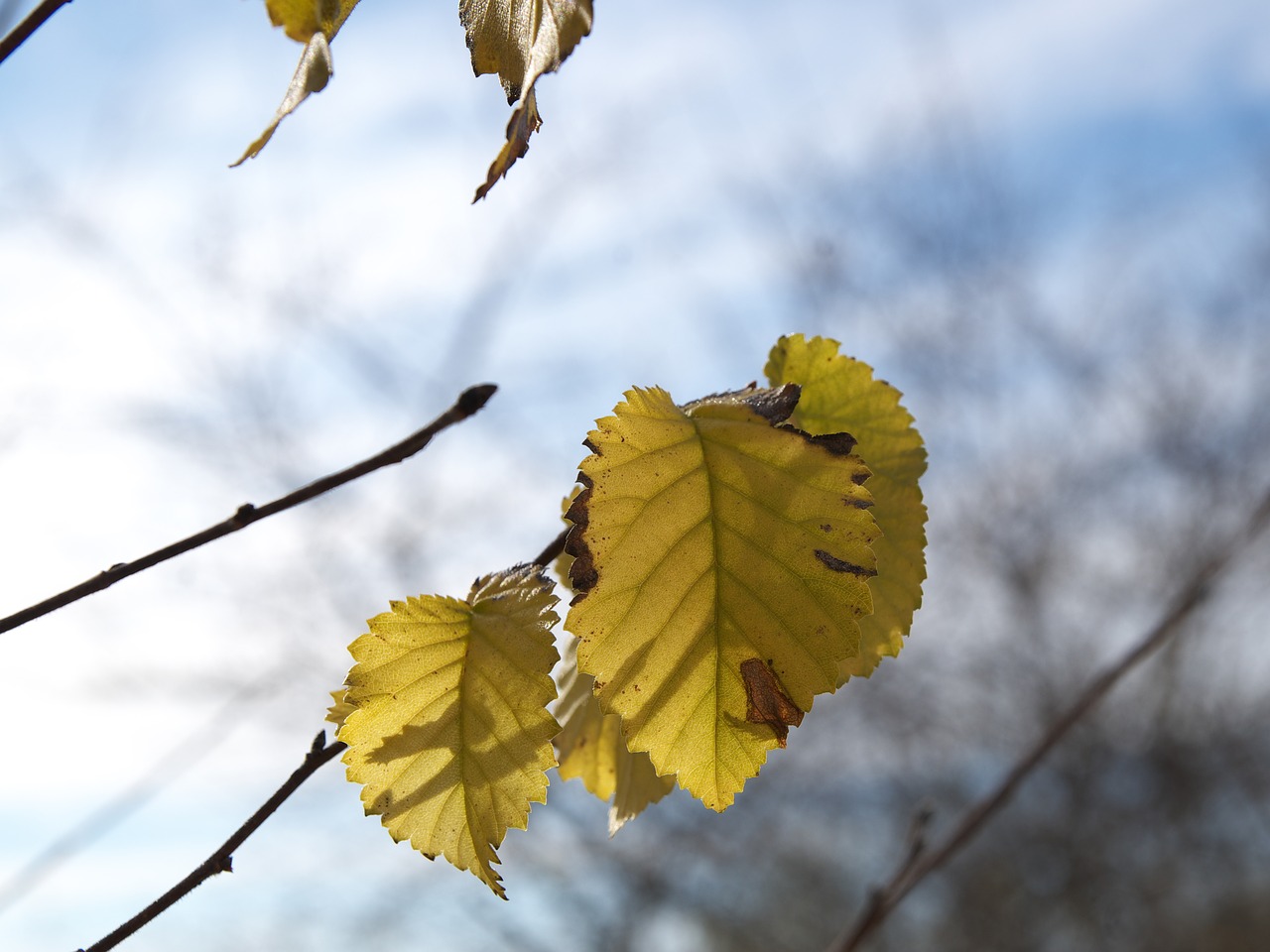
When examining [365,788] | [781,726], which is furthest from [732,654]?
[365,788]

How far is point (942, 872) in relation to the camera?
5500 millimetres

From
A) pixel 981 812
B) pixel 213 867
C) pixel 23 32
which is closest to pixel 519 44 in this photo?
pixel 23 32

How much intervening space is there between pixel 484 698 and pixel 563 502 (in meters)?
0.10

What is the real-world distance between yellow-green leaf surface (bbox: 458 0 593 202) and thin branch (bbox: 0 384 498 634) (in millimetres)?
51

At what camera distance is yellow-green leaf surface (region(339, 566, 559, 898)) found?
337 millimetres

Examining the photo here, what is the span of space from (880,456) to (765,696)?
128 millimetres

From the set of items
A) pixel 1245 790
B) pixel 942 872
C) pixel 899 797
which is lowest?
pixel 1245 790

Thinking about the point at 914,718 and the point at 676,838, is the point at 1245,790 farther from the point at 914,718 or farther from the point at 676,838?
the point at 676,838

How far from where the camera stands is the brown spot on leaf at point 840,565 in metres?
Result: 0.32

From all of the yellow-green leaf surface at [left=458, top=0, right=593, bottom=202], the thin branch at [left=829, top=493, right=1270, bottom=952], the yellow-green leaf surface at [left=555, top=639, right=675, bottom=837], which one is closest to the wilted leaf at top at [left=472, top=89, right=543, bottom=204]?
the yellow-green leaf surface at [left=458, top=0, right=593, bottom=202]

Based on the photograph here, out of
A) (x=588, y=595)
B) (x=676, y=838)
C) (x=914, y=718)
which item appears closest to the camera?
(x=588, y=595)

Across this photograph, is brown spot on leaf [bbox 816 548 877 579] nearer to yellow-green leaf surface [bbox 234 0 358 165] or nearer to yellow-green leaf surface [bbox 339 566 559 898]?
yellow-green leaf surface [bbox 339 566 559 898]

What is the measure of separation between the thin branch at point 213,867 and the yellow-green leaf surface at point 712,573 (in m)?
0.09

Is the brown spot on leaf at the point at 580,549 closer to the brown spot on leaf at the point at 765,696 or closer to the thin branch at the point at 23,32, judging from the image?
the brown spot on leaf at the point at 765,696
